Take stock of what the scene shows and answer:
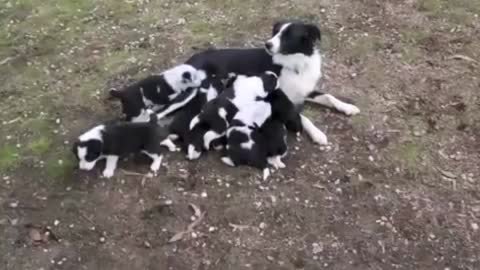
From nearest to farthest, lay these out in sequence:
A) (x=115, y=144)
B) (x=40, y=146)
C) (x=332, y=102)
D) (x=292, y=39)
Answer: (x=115, y=144), (x=40, y=146), (x=292, y=39), (x=332, y=102)

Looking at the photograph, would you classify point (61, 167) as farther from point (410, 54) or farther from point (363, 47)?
point (410, 54)

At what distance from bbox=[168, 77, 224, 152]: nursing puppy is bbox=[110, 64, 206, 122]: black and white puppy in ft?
0.15

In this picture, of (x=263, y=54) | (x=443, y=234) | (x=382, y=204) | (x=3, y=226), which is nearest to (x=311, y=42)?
(x=263, y=54)

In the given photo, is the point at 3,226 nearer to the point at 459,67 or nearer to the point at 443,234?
the point at 443,234

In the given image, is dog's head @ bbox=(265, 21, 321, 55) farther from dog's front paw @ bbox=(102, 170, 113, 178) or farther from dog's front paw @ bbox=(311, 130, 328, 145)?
dog's front paw @ bbox=(102, 170, 113, 178)

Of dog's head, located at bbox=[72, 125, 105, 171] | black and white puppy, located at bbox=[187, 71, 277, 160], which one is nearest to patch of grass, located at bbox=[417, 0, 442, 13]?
black and white puppy, located at bbox=[187, 71, 277, 160]

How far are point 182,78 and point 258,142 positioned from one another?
71cm

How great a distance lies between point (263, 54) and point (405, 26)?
1536 millimetres

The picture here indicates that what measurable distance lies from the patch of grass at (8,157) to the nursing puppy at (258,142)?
1.33m

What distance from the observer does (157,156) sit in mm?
4777

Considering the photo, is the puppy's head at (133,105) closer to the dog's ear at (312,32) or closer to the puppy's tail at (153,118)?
the puppy's tail at (153,118)


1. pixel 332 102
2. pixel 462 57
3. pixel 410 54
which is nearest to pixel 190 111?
pixel 332 102

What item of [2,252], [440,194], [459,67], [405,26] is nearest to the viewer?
[2,252]

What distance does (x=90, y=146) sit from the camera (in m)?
4.58
